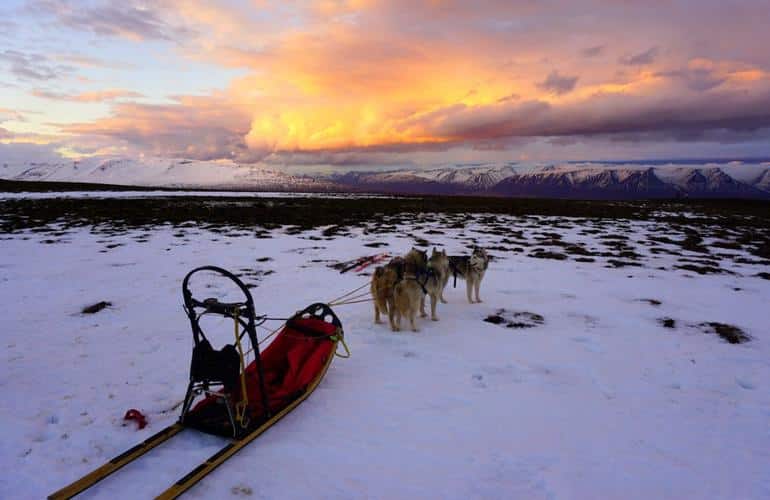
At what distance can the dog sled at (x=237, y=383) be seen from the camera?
13.0 feet

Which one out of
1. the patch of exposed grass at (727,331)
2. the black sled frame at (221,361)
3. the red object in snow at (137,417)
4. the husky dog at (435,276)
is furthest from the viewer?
the husky dog at (435,276)

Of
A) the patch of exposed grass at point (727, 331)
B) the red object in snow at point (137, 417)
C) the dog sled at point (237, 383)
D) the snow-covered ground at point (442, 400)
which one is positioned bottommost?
the patch of exposed grass at point (727, 331)

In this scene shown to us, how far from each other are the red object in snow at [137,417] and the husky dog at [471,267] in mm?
7061

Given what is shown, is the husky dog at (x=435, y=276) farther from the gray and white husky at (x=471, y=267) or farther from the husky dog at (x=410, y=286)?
the gray and white husky at (x=471, y=267)

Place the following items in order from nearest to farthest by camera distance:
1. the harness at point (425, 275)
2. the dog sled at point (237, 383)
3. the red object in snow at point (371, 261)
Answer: the dog sled at point (237, 383) → the harness at point (425, 275) → the red object in snow at point (371, 261)

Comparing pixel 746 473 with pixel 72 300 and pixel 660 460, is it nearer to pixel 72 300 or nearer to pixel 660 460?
pixel 660 460

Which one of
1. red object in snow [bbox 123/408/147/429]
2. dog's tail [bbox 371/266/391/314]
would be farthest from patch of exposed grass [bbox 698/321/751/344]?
red object in snow [bbox 123/408/147/429]

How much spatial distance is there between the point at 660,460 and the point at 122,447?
608cm

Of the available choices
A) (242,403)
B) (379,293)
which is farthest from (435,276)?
(242,403)

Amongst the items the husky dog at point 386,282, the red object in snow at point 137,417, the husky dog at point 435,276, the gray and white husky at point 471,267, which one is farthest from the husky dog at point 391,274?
the red object in snow at point 137,417

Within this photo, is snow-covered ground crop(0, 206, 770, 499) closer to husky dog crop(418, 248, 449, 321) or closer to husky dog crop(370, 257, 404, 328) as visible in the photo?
husky dog crop(370, 257, 404, 328)

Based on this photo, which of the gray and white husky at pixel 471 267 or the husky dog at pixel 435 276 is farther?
the gray and white husky at pixel 471 267

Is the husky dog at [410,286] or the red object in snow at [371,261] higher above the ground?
the husky dog at [410,286]

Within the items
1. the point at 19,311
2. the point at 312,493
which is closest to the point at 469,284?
the point at 312,493
